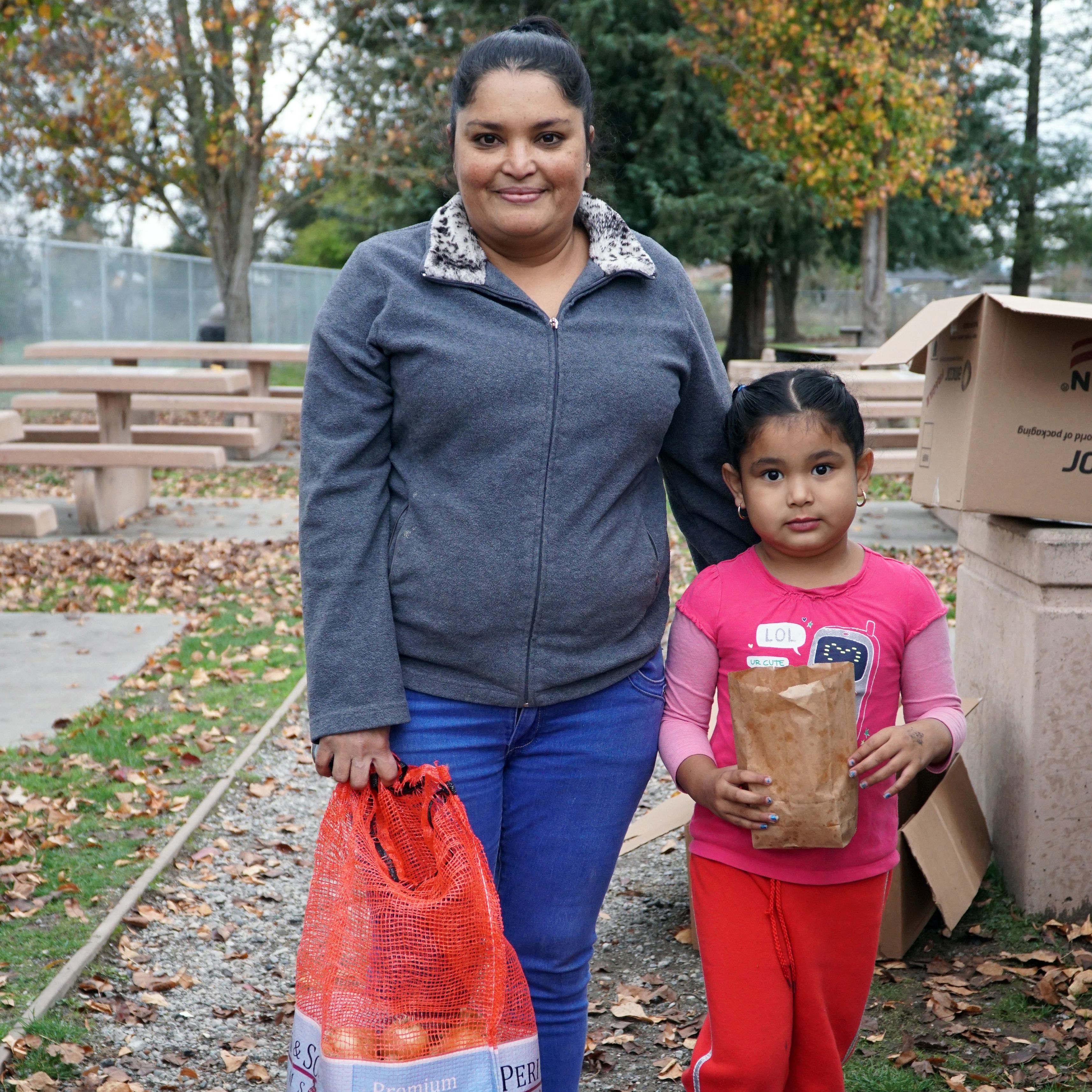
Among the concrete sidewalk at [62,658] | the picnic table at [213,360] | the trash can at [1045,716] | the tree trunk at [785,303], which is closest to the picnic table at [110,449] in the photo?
the picnic table at [213,360]

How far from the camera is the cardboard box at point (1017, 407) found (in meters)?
3.20

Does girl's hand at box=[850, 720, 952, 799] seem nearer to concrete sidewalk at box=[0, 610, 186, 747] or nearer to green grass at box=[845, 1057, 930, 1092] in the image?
green grass at box=[845, 1057, 930, 1092]

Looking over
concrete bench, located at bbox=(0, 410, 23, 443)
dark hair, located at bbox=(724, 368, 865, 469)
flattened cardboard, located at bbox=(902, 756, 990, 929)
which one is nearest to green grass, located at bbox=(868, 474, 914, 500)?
concrete bench, located at bbox=(0, 410, 23, 443)

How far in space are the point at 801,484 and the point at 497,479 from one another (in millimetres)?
555

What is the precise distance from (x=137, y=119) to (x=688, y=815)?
17.9 meters

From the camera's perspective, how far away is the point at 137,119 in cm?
1883

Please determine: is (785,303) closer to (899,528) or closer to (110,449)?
(899,528)

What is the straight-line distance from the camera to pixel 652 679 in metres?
2.34

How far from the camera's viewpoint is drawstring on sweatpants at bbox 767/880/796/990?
2.25 meters

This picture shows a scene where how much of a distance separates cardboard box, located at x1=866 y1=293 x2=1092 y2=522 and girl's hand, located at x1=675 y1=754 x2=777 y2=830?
1299 millimetres

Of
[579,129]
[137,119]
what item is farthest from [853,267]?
[579,129]

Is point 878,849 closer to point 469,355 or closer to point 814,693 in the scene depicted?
point 814,693

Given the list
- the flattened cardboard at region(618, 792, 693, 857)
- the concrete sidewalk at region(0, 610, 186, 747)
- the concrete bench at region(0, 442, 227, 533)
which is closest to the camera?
the flattened cardboard at region(618, 792, 693, 857)

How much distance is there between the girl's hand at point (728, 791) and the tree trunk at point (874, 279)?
15.8 metres
